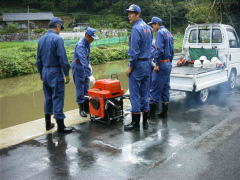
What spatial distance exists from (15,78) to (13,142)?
39.7ft

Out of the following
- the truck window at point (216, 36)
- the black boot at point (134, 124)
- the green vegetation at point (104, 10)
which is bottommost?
the black boot at point (134, 124)

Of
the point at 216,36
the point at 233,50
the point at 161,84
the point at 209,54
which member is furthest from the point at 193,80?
the point at 233,50

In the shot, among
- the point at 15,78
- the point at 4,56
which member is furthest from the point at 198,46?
the point at 4,56

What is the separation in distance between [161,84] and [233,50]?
12.7 feet

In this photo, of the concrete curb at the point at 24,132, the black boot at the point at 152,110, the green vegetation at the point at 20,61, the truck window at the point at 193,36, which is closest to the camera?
the concrete curb at the point at 24,132

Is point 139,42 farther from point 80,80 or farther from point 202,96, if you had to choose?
point 202,96

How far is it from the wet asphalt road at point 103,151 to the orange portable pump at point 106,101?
19cm

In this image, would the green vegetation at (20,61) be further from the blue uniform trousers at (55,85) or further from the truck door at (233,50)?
the truck door at (233,50)

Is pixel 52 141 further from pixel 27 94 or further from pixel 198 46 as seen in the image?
pixel 27 94

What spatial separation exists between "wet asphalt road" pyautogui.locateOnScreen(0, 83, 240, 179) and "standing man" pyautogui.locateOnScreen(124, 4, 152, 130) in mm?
439

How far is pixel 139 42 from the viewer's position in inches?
211

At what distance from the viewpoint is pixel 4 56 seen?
17.3m

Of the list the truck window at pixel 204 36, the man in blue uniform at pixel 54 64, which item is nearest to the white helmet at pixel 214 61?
the truck window at pixel 204 36

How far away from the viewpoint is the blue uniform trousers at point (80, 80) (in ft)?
20.7
